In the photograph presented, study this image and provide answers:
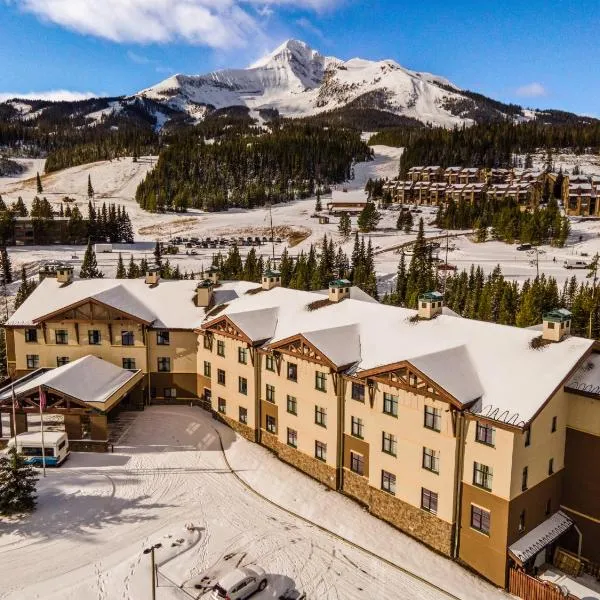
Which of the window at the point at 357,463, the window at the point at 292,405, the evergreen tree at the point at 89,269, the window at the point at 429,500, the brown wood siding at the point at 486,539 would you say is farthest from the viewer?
the evergreen tree at the point at 89,269

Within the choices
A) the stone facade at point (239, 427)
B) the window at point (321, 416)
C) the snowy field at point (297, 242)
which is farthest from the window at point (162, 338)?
the snowy field at point (297, 242)

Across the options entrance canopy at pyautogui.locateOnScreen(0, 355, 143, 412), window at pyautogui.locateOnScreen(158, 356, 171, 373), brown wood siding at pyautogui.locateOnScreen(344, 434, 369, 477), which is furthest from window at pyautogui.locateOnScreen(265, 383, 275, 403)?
window at pyautogui.locateOnScreen(158, 356, 171, 373)

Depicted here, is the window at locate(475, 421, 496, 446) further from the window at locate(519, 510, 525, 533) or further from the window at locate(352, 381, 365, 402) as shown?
the window at locate(352, 381, 365, 402)

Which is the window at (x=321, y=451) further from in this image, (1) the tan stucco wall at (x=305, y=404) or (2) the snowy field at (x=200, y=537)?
(2) the snowy field at (x=200, y=537)

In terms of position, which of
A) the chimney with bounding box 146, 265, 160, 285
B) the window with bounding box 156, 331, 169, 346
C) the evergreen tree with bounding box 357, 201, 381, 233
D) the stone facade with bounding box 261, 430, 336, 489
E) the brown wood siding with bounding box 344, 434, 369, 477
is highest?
the evergreen tree with bounding box 357, 201, 381, 233

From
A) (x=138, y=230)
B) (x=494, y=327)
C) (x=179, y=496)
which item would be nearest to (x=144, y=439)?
(x=179, y=496)

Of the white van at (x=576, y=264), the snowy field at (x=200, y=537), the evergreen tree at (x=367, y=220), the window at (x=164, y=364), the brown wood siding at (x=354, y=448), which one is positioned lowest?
the snowy field at (x=200, y=537)
